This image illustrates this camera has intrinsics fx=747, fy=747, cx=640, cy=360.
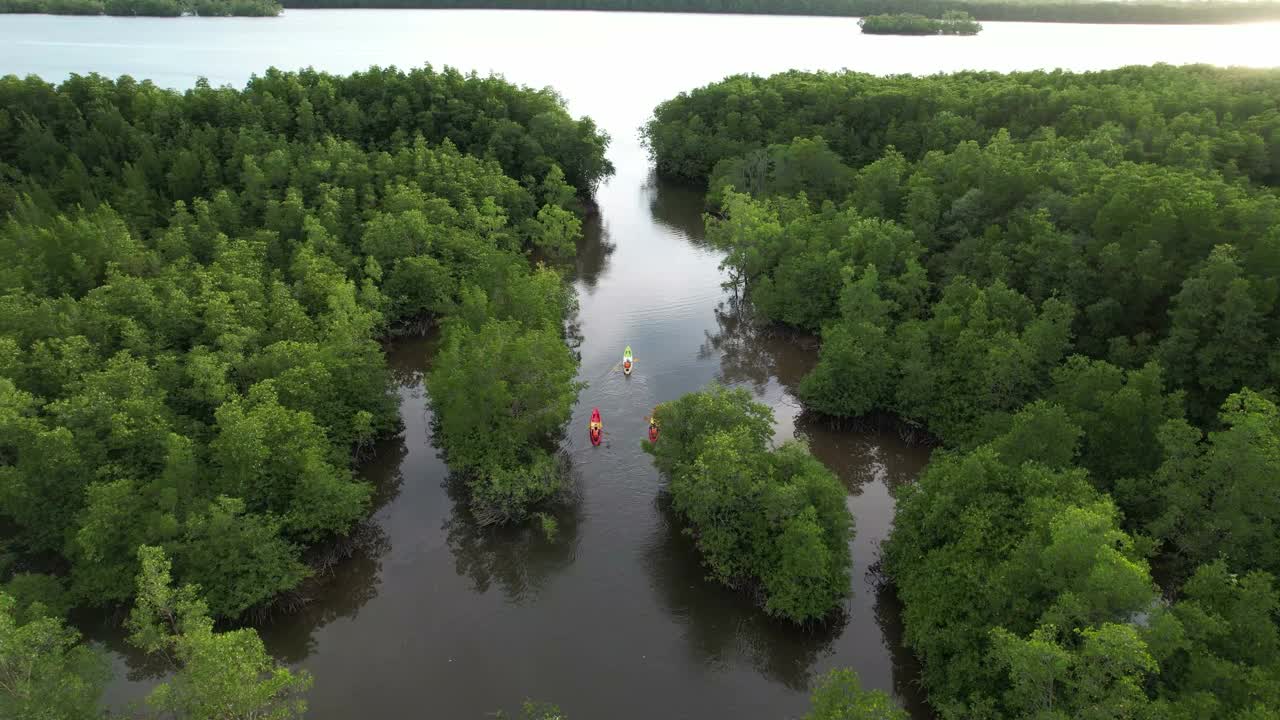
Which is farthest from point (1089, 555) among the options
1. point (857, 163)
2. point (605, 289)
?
point (857, 163)

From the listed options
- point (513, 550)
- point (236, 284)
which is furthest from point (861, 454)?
point (236, 284)

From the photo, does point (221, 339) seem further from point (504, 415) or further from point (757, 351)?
point (757, 351)

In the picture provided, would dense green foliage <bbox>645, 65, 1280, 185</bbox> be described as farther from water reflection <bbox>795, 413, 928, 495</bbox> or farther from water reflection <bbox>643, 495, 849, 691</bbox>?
water reflection <bbox>643, 495, 849, 691</bbox>

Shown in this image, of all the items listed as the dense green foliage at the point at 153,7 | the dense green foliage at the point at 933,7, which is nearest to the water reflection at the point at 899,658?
the dense green foliage at the point at 933,7

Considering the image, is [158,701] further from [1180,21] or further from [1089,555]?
[1180,21]

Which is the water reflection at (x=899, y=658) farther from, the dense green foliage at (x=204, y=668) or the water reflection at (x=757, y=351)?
the dense green foliage at (x=204, y=668)

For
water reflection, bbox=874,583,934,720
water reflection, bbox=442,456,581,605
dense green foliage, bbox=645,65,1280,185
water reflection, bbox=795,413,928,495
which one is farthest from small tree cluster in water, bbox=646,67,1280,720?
water reflection, bbox=442,456,581,605
